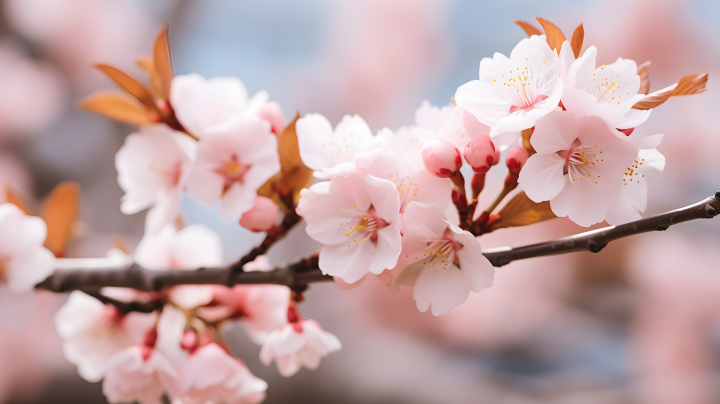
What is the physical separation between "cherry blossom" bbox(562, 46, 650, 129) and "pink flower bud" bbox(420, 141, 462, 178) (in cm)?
7

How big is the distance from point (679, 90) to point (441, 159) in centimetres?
15

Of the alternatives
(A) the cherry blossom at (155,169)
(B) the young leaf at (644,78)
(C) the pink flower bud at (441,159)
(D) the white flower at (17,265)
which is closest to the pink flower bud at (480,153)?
(C) the pink flower bud at (441,159)

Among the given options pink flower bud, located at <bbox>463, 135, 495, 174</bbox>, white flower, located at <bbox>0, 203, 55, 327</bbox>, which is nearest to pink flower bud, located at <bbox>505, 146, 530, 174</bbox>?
pink flower bud, located at <bbox>463, 135, 495, 174</bbox>

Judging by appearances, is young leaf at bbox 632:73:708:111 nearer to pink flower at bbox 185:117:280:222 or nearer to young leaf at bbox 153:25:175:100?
pink flower at bbox 185:117:280:222

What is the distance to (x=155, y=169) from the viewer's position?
43cm

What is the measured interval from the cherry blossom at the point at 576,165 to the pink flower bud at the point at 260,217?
0.18m

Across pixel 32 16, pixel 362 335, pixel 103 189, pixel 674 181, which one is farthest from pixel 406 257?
pixel 32 16

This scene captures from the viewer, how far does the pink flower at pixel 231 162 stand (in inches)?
14.3

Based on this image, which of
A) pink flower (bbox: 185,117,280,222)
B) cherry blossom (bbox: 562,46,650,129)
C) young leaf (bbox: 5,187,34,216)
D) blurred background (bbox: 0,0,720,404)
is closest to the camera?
cherry blossom (bbox: 562,46,650,129)

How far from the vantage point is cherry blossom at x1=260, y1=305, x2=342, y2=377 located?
0.39 meters

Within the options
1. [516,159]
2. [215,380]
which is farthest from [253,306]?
[516,159]

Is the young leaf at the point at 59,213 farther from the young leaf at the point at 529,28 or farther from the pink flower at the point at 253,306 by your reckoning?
the young leaf at the point at 529,28

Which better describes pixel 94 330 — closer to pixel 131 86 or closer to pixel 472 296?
pixel 131 86

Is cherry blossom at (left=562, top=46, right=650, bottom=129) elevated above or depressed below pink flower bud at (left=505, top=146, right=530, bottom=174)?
above
